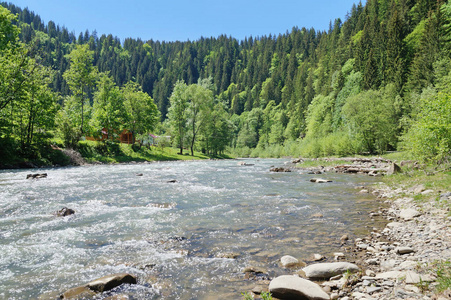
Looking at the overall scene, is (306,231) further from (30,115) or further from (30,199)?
(30,115)

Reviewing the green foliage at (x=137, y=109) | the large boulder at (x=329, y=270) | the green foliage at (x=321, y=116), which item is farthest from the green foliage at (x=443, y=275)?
the green foliage at (x=321, y=116)

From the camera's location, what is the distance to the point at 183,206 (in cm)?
1159

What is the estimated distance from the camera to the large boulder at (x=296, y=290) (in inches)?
164

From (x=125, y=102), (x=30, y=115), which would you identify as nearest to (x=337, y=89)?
(x=125, y=102)

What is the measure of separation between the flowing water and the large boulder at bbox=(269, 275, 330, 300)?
0.70m

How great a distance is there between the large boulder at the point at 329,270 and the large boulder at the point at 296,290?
2.39 ft

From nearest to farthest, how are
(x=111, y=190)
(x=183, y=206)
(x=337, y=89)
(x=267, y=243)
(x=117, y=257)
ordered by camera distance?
1. (x=117, y=257)
2. (x=267, y=243)
3. (x=183, y=206)
4. (x=111, y=190)
5. (x=337, y=89)

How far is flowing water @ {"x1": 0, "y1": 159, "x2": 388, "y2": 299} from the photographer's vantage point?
5.09 m

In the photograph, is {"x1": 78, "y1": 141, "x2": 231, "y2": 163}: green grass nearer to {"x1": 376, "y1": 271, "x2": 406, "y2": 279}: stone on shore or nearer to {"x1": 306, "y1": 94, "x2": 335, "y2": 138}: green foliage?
{"x1": 376, "y1": 271, "x2": 406, "y2": 279}: stone on shore

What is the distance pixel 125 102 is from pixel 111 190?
138 feet

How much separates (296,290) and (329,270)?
1154 mm

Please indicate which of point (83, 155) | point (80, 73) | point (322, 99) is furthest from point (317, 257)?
point (322, 99)

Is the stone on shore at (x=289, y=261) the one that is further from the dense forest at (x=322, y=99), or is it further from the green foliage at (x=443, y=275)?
the dense forest at (x=322, y=99)

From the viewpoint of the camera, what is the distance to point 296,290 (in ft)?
14.1
